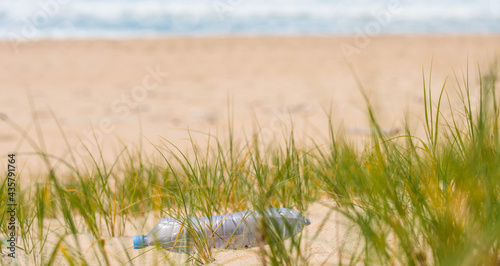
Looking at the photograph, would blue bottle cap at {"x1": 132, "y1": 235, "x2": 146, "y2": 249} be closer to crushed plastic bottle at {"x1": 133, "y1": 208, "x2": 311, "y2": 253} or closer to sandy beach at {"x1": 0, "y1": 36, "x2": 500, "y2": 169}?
crushed plastic bottle at {"x1": 133, "y1": 208, "x2": 311, "y2": 253}

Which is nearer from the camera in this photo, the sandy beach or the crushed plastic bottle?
the crushed plastic bottle

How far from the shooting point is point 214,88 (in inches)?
328

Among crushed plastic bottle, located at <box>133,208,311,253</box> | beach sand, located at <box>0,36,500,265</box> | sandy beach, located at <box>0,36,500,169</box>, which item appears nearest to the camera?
crushed plastic bottle, located at <box>133,208,311,253</box>

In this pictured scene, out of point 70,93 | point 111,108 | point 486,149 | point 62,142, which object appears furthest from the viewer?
point 70,93

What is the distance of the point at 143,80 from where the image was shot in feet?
32.0

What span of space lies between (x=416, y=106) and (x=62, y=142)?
372 centimetres

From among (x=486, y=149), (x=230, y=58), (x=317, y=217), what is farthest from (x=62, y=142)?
(x=230, y=58)

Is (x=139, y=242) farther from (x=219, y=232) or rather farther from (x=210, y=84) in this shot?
(x=210, y=84)

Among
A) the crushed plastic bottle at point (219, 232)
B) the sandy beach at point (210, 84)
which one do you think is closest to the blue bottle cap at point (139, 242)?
the crushed plastic bottle at point (219, 232)

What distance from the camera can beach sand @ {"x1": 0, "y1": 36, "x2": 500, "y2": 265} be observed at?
4473mm

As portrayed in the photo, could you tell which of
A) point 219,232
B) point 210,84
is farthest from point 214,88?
point 219,232

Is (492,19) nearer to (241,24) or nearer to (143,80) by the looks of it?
(241,24)

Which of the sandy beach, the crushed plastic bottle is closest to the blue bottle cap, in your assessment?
the crushed plastic bottle

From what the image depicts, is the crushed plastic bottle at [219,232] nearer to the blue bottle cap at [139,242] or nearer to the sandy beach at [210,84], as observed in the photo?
the blue bottle cap at [139,242]
